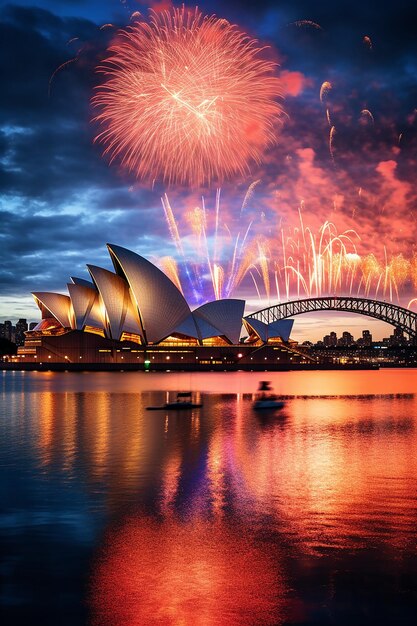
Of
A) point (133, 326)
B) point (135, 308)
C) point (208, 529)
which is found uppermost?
point (135, 308)

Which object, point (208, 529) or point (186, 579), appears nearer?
point (186, 579)

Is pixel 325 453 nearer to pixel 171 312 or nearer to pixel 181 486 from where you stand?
pixel 181 486

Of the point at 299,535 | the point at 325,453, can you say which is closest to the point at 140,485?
the point at 299,535

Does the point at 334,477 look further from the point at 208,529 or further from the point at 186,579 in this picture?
the point at 186,579

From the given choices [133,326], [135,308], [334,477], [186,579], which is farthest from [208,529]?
[133,326]

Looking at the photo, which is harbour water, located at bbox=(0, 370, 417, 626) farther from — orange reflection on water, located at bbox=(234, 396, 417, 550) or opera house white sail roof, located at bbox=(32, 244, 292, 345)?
opera house white sail roof, located at bbox=(32, 244, 292, 345)

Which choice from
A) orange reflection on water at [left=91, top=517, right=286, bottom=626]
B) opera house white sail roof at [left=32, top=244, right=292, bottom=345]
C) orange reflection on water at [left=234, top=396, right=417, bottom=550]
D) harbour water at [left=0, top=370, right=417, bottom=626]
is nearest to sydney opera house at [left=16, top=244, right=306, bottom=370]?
opera house white sail roof at [left=32, top=244, right=292, bottom=345]
